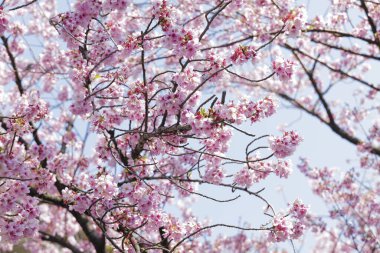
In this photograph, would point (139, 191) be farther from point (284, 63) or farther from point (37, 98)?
point (284, 63)

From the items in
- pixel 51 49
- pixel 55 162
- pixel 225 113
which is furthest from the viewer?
pixel 51 49

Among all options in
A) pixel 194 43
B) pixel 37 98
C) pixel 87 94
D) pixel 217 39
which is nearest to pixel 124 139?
pixel 87 94

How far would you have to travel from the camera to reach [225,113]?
447cm

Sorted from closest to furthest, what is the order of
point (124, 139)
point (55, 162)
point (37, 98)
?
point (37, 98) → point (124, 139) → point (55, 162)

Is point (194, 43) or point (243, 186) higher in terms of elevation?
point (194, 43)

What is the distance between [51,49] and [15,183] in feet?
21.1

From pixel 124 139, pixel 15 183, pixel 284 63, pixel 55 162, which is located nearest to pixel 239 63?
pixel 284 63

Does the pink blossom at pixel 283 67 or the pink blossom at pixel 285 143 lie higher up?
the pink blossom at pixel 283 67

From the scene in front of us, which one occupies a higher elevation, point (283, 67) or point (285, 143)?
point (283, 67)

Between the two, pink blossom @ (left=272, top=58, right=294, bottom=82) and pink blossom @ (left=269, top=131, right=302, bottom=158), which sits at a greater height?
pink blossom @ (left=272, top=58, right=294, bottom=82)

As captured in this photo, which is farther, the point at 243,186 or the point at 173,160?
the point at 173,160

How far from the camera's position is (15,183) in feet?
16.0

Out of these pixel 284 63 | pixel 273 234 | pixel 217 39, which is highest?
pixel 217 39

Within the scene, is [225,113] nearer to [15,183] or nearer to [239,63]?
[239,63]
